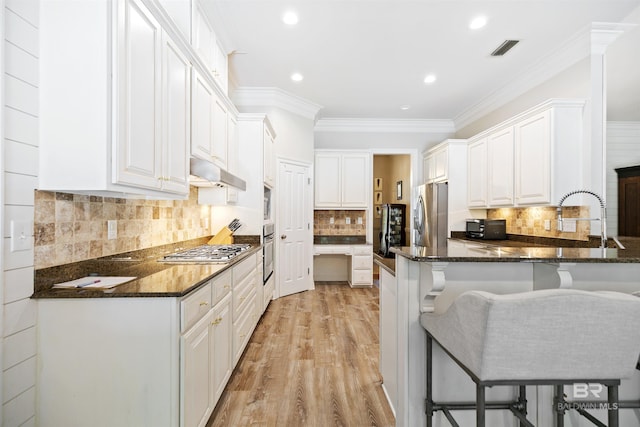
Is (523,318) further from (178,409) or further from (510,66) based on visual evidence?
(510,66)

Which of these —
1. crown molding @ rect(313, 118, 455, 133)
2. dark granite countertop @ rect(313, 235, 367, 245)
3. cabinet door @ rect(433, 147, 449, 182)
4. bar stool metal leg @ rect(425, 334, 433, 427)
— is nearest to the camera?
bar stool metal leg @ rect(425, 334, 433, 427)

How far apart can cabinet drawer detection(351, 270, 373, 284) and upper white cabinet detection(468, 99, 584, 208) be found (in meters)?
2.13

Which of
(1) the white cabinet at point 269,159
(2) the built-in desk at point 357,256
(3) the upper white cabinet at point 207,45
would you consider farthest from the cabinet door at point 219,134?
(2) the built-in desk at point 357,256

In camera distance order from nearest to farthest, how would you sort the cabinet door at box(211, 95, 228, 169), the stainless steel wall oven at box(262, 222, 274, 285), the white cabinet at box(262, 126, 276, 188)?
1. the cabinet door at box(211, 95, 228, 169)
2. the stainless steel wall oven at box(262, 222, 274, 285)
3. the white cabinet at box(262, 126, 276, 188)

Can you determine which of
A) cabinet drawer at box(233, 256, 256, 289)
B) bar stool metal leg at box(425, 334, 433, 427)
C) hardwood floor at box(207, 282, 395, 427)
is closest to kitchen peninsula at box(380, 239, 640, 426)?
bar stool metal leg at box(425, 334, 433, 427)

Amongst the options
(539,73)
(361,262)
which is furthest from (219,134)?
(539,73)

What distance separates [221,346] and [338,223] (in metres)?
3.95

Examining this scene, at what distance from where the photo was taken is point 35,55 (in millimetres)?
1339

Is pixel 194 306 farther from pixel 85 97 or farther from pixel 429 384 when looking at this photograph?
pixel 429 384

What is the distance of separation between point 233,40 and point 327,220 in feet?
10.9

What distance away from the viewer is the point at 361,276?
17.2ft

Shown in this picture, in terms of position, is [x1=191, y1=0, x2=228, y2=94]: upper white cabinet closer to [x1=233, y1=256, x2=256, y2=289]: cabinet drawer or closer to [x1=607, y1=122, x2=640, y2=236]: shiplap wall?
[x1=233, y1=256, x2=256, y2=289]: cabinet drawer

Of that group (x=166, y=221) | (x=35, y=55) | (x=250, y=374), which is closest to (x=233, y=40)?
(x=166, y=221)

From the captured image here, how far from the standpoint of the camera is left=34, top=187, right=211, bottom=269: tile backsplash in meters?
1.43
